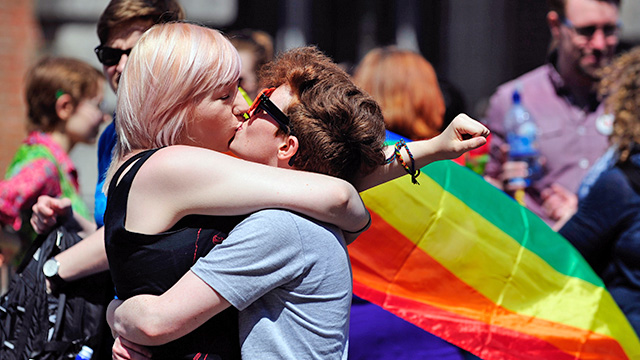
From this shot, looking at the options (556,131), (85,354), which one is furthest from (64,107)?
(556,131)

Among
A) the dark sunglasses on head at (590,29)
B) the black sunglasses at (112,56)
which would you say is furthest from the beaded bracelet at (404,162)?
the dark sunglasses on head at (590,29)

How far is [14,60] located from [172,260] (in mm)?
6473

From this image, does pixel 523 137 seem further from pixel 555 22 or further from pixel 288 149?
pixel 288 149

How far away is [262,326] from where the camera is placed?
1765 millimetres

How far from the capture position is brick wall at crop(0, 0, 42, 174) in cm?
734

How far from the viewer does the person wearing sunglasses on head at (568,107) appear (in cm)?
437

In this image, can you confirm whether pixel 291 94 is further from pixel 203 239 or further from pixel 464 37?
pixel 464 37

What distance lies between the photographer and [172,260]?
5.79 ft

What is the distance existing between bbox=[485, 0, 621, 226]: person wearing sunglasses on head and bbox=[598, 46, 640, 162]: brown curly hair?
885 millimetres

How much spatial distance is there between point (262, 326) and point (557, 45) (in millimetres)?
3735

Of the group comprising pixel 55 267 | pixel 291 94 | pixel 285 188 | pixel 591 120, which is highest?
pixel 291 94

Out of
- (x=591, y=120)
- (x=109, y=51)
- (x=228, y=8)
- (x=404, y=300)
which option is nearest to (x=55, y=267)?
(x=109, y=51)

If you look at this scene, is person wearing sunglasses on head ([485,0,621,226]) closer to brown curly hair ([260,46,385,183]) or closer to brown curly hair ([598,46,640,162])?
brown curly hair ([598,46,640,162])

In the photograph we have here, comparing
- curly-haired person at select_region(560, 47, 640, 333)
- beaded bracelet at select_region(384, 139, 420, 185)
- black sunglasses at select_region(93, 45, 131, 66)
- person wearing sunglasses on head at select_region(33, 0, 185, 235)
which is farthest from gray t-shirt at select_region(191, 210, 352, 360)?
curly-haired person at select_region(560, 47, 640, 333)
